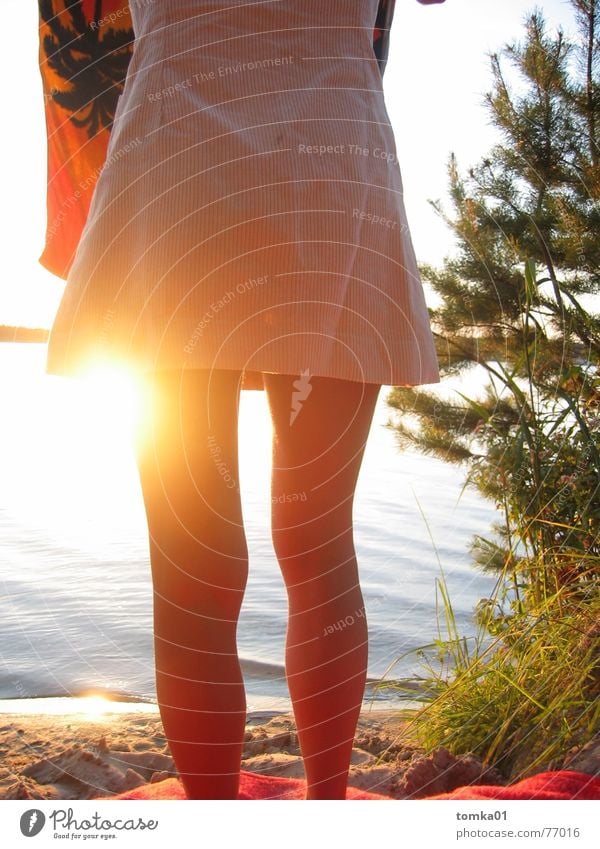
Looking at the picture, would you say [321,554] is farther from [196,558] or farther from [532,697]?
[532,697]

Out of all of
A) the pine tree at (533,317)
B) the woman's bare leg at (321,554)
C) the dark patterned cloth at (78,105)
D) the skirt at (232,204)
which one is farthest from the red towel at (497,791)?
the dark patterned cloth at (78,105)

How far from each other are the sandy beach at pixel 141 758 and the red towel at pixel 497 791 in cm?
9

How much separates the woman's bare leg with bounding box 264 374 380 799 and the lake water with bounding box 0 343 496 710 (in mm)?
208

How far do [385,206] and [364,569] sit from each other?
163 centimetres

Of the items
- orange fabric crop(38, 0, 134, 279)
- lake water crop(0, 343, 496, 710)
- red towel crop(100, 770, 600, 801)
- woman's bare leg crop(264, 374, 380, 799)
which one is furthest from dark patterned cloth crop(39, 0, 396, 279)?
red towel crop(100, 770, 600, 801)

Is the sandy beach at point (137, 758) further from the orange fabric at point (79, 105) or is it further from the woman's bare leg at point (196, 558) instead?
the orange fabric at point (79, 105)

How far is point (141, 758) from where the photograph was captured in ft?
4.75

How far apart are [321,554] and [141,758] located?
0.78 meters

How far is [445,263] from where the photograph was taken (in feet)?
9.45

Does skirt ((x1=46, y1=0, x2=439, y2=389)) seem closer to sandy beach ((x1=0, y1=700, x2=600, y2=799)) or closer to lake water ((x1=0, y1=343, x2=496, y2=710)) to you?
lake water ((x1=0, y1=343, x2=496, y2=710))

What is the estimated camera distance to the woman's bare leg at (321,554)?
872 millimetres

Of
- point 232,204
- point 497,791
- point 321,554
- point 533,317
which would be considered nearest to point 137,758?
point 497,791

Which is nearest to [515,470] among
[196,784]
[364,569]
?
[364,569]

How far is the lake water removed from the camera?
181 centimetres
